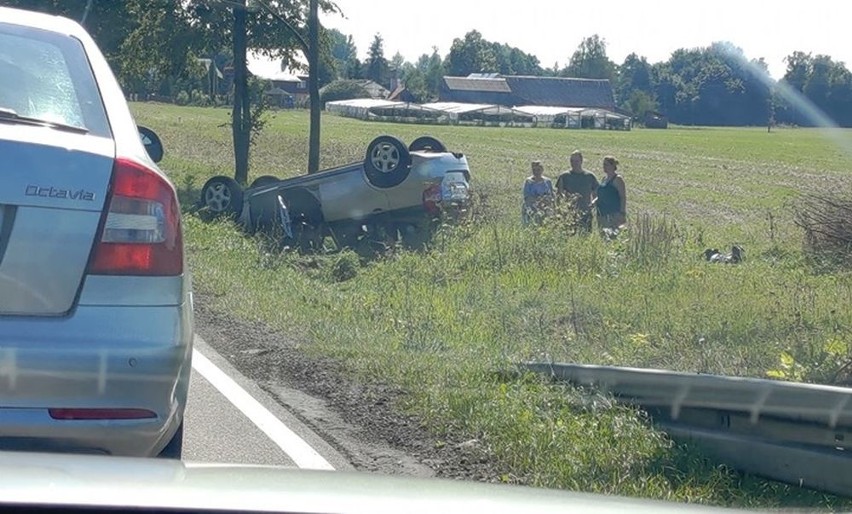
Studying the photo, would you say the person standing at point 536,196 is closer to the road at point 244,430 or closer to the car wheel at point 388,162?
the car wheel at point 388,162

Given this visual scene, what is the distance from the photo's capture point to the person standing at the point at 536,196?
14297mm

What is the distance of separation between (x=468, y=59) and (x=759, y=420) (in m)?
103

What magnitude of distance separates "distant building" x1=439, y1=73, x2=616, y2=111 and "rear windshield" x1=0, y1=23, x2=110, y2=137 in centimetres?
7576

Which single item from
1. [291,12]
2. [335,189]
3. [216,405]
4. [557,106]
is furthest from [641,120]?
[216,405]

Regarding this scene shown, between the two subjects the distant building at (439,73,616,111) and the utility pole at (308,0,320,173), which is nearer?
the utility pole at (308,0,320,173)

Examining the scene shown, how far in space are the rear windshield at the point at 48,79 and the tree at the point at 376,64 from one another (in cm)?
11082

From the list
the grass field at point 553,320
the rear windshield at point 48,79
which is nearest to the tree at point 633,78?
the grass field at point 553,320

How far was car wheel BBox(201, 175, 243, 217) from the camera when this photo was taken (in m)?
16.7

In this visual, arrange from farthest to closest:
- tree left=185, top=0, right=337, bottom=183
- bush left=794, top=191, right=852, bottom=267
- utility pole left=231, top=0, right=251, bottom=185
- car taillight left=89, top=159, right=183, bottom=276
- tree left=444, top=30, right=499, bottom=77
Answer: tree left=444, top=30, right=499, bottom=77 → utility pole left=231, top=0, right=251, bottom=185 → tree left=185, top=0, right=337, bottom=183 → bush left=794, top=191, right=852, bottom=267 → car taillight left=89, top=159, right=183, bottom=276

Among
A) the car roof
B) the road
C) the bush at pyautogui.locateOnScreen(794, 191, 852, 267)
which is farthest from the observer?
the bush at pyautogui.locateOnScreen(794, 191, 852, 267)

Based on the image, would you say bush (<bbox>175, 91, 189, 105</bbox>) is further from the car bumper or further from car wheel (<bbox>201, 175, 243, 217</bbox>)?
the car bumper

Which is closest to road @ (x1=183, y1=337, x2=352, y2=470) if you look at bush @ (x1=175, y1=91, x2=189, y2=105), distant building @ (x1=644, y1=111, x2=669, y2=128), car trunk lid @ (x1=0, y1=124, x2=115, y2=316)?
car trunk lid @ (x1=0, y1=124, x2=115, y2=316)

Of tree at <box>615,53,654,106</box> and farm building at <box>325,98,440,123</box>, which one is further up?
tree at <box>615,53,654,106</box>

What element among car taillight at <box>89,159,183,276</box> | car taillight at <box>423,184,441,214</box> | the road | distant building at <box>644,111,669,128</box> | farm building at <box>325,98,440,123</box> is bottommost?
distant building at <box>644,111,669,128</box>
